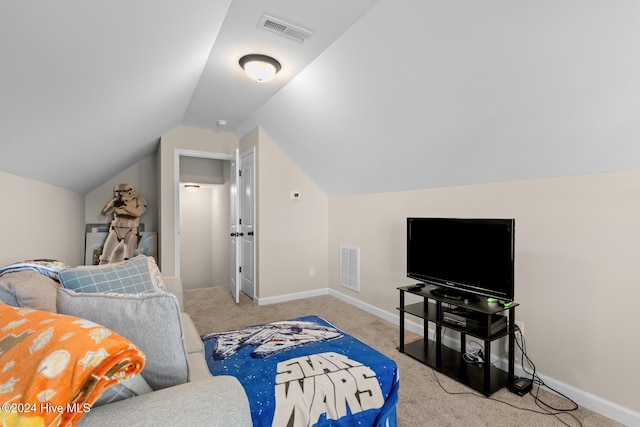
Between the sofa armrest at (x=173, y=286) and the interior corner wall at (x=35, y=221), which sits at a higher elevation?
the interior corner wall at (x=35, y=221)

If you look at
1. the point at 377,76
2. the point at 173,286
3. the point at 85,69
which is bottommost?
the point at 173,286

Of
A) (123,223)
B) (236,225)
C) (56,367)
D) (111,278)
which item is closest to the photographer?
(56,367)

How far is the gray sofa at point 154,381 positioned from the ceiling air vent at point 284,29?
182cm

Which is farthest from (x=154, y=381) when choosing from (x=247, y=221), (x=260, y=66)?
(x=247, y=221)

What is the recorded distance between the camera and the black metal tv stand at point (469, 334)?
204 cm

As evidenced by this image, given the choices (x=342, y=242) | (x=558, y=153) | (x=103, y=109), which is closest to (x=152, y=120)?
(x=103, y=109)

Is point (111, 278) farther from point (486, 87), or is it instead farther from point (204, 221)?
point (204, 221)

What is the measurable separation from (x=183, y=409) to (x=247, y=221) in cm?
365

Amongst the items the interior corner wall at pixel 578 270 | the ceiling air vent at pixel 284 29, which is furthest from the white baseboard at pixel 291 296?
the ceiling air vent at pixel 284 29

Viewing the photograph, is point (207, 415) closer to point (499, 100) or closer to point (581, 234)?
point (499, 100)

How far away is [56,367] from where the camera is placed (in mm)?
730

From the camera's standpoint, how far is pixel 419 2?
168 centimetres

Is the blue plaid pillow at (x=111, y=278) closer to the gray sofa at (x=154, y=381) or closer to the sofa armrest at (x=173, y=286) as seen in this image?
the gray sofa at (x=154, y=381)

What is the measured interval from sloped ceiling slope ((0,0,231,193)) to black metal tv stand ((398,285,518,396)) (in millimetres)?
2464
